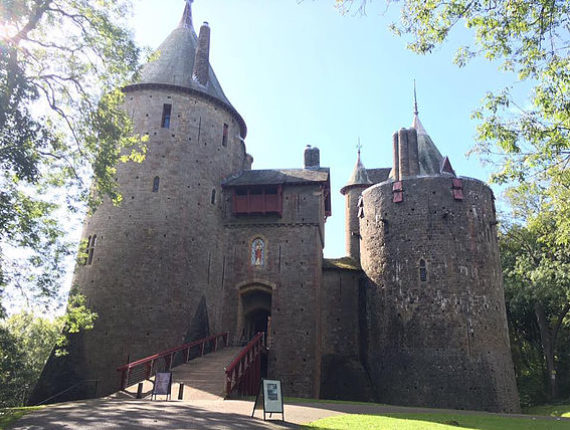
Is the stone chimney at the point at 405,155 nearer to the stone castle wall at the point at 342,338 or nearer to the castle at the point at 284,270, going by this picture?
the castle at the point at 284,270

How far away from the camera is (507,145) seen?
1219cm

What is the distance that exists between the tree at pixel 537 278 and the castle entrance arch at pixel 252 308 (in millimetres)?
13658

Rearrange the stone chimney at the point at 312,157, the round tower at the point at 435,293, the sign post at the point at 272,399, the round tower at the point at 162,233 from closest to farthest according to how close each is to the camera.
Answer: the sign post at the point at 272,399 → the round tower at the point at 162,233 → the round tower at the point at 435,293 → the stone chimney at the point at 312,157

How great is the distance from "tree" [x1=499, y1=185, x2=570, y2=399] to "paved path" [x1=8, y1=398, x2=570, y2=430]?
14.5m

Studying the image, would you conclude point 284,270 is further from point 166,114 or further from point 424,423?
point 424,423

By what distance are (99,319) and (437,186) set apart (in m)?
17.5

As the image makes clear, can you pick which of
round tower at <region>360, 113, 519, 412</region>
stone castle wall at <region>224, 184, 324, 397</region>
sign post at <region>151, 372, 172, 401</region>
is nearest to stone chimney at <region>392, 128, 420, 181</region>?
round tower at <region>360, 113, 519, 412</region>

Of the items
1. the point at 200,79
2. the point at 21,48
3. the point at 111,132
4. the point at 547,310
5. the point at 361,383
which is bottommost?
the point at 361,383

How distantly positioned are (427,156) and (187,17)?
1760cm

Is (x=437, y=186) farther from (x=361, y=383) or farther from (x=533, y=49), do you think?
(x=533, y=49)

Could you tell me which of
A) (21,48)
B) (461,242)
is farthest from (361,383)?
(21,48)

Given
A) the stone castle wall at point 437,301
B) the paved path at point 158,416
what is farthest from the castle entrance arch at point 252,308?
the paved path at point 158,416

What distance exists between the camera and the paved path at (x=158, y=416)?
986cm

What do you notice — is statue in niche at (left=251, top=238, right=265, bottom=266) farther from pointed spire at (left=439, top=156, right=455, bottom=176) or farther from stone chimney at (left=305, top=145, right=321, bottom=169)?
pointed spire at (left=439, top=156, right=455, bottom=176)
